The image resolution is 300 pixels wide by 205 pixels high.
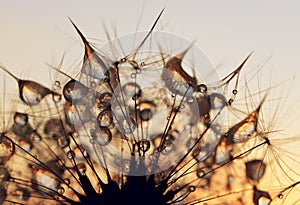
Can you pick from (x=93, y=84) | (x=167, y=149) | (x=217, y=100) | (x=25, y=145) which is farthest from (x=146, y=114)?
(x=25, y=145)

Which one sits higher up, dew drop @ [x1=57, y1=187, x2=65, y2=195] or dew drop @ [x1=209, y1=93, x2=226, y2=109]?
dew drop @ [x1=209, y1=93, x2=226, y2=109]

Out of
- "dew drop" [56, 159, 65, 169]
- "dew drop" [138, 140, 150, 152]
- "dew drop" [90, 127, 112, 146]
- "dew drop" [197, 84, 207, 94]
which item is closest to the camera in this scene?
"dew drop" [138, 140, 150, 152]

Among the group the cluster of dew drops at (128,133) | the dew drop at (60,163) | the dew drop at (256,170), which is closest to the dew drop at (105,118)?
the cluster of dew drops at (128,133)

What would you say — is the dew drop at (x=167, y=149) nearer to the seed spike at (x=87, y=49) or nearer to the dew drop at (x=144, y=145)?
the dew drop at (x=144, y=145)

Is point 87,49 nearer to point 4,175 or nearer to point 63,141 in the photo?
point 63,141

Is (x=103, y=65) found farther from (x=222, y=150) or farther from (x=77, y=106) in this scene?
(x=222, y=150)

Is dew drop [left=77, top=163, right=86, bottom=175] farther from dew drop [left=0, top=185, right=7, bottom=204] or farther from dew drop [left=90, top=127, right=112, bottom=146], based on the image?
dew drop [left=0, top=185, right=7, bottom=204]

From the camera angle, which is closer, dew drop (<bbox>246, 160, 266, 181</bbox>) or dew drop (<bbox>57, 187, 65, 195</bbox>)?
dew drop (<bbox>57, 187, 65, 195</bbox>)

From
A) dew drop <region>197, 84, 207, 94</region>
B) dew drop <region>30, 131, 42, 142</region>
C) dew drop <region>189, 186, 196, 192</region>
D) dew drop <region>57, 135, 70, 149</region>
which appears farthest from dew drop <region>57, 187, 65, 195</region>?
dew drop <region>197, 84, 207, 94</region>
